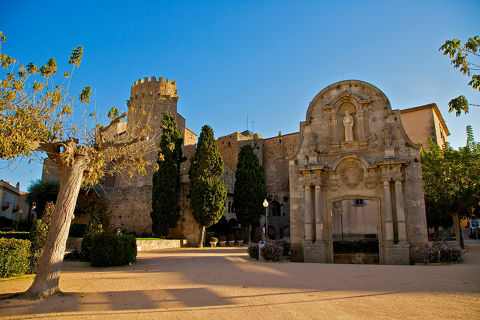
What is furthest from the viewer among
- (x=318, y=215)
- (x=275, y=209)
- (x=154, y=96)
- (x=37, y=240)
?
(x=275, y=209)

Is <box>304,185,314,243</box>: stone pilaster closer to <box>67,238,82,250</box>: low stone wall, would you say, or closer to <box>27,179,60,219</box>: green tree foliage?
<box>67,238,82,250</box>: low stone wall

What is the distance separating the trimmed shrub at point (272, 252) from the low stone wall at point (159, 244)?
349 inches

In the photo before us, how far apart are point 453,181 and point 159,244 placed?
17.8 metres

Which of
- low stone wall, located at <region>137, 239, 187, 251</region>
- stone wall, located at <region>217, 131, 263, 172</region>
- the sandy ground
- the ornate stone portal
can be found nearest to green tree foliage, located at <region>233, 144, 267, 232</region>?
low stone wall, located at <region>137, 239, 187, 251</region>

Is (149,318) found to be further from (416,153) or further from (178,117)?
(178,117)

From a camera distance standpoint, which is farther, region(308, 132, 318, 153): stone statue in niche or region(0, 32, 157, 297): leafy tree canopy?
region(308, 132, 318, 153): stone statue in niche

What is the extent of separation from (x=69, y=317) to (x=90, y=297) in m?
1.40

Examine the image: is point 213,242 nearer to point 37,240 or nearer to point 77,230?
point 77,230

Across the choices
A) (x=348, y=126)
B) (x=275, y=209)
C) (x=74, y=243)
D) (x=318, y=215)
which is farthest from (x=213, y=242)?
(x=275, y=209)

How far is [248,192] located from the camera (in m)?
29.2

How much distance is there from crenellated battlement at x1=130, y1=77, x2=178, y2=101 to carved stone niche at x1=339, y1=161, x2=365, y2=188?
2638 centimetres

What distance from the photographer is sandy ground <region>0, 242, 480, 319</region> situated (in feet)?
17.0

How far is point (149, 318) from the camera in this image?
16.3 ft

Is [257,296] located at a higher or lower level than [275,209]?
lower
